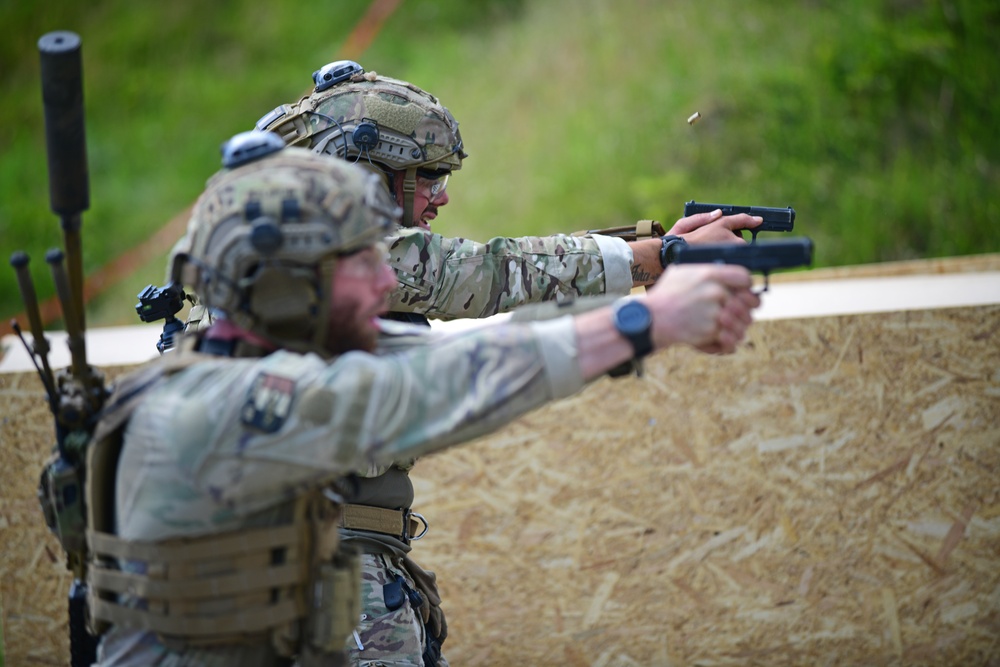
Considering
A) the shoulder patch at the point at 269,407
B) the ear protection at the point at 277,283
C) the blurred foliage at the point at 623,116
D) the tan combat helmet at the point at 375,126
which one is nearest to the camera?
the shoulder patch at the point at 269,407

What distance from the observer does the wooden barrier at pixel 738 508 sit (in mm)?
5543

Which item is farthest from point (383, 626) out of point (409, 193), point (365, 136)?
point (365, 136)

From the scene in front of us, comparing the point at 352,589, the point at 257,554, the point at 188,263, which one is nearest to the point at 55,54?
the point at 188,263

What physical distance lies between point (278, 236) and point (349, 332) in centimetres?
31

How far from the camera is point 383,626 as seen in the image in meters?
3.82

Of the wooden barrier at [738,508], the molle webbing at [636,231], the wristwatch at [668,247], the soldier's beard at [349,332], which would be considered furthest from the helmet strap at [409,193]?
the wooden barrier at [738,508]

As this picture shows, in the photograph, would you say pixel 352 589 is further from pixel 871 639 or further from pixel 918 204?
pixel 918 204

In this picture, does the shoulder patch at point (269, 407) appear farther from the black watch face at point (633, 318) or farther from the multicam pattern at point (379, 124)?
the multicam pattern at point (379, 124)

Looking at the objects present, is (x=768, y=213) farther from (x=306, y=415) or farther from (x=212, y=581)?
(x=212, y=581)

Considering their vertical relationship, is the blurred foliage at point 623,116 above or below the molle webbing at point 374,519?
above

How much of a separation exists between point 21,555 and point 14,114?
908 cm

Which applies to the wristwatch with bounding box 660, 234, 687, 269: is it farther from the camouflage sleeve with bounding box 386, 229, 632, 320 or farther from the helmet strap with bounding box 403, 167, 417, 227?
the helmet strap with bounding box 403, 167, 417, 227

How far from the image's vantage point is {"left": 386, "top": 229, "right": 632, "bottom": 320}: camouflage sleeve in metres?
3.90

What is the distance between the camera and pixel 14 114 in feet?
44.0
